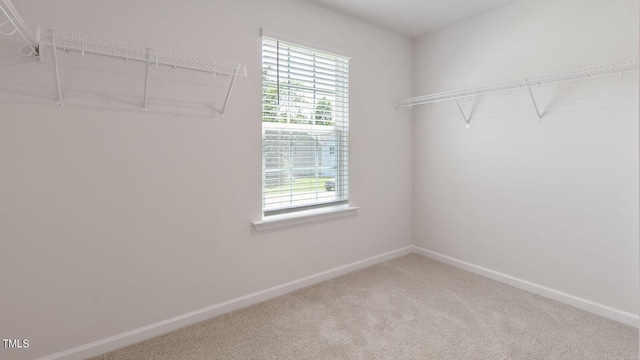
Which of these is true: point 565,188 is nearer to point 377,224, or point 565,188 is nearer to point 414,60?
point 377,224

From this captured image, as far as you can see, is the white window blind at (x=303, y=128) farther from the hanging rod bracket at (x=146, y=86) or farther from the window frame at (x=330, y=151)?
the hanging rod bracket at (x=146, y=86)

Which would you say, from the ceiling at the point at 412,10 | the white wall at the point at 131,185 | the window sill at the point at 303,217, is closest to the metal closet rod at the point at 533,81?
the ceiling at the point at 412,10

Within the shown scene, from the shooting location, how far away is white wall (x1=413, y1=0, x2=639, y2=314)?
6.72 ft

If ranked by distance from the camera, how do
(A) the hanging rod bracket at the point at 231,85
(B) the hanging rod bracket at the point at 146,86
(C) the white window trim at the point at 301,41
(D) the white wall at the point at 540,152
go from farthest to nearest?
(C) the white window trim at the point at 301,41 → (D) the white wall at the point at 540,152 → (A) the hanging rod bracket at the point at 231,85 → (B) the hanging rod bracket at the point at 146,86

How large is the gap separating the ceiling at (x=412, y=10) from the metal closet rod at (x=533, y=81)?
65cm

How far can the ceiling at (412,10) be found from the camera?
2533mm

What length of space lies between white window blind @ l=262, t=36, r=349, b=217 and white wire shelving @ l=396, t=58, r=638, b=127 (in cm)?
87

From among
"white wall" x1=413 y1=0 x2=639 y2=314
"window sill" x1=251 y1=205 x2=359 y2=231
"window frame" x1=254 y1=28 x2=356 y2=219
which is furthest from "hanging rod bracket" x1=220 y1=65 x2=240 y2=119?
"white wall" x1=413 y1=0 x2=639 y2=314

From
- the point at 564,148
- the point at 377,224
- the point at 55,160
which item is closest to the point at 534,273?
the point at 564,148

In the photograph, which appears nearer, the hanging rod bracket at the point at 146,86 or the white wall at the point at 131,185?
the white wall at the point at 131,185

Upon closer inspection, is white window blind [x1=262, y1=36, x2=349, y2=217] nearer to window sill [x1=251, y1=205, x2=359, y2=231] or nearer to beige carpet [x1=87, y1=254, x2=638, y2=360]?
window sill [x1=251, y1=205, x2=359, y2=231]

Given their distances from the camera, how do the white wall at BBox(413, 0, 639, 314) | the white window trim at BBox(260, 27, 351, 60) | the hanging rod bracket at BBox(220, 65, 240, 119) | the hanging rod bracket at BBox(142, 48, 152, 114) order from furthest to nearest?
the white window trim at BBox(260, 27, 351, 60) → the white wall at BBox(413, 0, 639, 314) → the hanging rod bracket at BBox(220, 65, 240, 119) → the hanging rod bracket at BBox(142, 48, 152, 114)

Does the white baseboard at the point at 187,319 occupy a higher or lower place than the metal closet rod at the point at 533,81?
lower

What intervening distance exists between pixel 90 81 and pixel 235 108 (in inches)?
32.4
